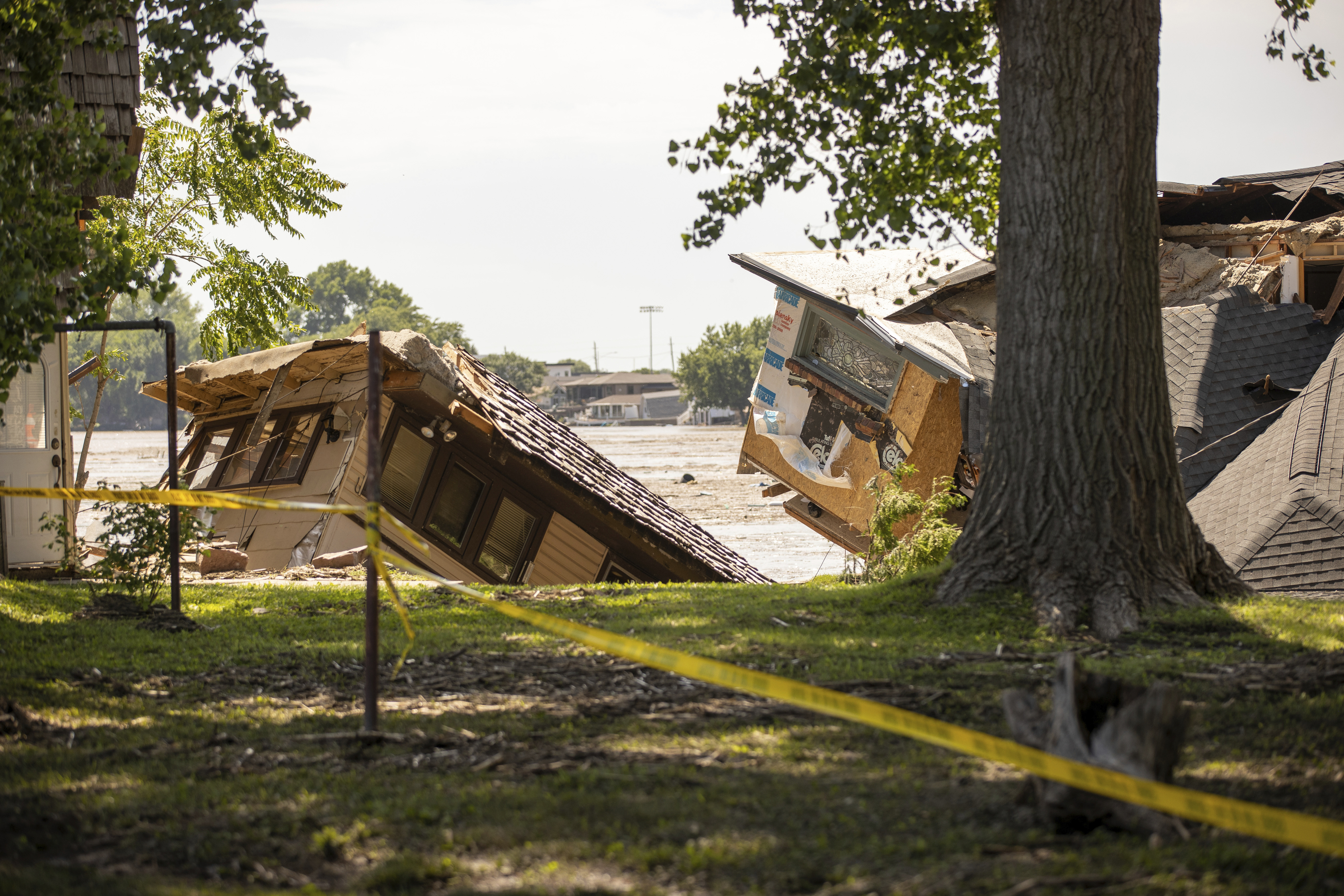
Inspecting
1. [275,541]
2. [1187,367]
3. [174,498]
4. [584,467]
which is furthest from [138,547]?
[1187,367]

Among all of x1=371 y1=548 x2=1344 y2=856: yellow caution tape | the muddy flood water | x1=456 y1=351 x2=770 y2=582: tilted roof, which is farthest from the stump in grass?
the muddy flood water

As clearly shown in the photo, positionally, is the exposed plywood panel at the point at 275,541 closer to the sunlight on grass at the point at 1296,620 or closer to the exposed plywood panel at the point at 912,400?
the exposed plywood panel at the point at 912,400

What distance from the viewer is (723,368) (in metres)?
109

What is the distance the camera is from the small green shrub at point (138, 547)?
7.31m

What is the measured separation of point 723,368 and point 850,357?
9462 cm

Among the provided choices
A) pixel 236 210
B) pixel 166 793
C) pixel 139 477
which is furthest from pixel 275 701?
pixel 139 477

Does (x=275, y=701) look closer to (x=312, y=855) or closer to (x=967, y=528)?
(x=312, y=855)

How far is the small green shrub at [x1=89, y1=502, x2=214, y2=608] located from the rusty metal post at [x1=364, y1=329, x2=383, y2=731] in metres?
3.93

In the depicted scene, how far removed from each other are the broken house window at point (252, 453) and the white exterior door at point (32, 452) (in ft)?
8.63

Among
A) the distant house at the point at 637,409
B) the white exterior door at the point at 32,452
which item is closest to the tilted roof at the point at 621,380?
the distant house at the point at 637,409

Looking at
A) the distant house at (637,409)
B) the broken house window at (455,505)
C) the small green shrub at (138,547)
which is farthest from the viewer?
the distant house at (637,409)

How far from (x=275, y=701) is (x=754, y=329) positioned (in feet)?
369

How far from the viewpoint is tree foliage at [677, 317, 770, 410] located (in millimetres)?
109125

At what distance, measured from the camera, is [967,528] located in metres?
→ 6.75
